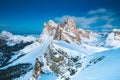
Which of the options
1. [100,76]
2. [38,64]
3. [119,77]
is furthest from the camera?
[38,64]

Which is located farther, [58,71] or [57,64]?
[57,64]

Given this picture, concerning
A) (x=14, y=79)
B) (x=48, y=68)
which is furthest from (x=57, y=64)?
(x=14, y=79)

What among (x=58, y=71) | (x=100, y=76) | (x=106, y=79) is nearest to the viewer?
(x=106, y=79)

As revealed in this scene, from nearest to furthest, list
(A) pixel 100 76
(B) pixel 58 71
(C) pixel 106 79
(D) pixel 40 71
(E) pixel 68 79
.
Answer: (C) pixel 106 79
(A) pixel 100 76
(E) pixel 68 79
(B) pixel 58 71
(D) pixel 40 71

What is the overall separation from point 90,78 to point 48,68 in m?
49.7

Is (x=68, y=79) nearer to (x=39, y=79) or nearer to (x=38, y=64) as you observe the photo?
(x=39, y=79)

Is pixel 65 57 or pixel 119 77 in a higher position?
pixel 65 57

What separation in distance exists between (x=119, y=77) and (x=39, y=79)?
58.7 metres

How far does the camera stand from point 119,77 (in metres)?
35.6

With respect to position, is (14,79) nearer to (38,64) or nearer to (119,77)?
(38,64)

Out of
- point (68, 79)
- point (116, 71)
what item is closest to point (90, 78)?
point (116, 71)

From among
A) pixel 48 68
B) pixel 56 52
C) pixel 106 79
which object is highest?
pixel 56 52

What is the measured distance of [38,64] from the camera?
103 meters

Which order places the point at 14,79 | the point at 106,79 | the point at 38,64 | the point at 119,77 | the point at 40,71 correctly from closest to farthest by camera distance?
the point at 119,77
the point at 106,79
the point at 40,71
the point at 38,64
the point at 14,79
